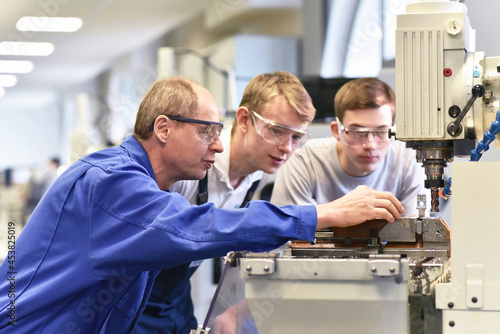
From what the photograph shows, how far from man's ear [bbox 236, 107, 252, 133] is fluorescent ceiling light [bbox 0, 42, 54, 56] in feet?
22.3

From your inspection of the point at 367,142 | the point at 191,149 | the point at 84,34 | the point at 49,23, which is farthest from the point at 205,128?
the point at 84,34

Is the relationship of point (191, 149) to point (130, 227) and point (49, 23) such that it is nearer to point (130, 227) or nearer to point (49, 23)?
point (130, 227)

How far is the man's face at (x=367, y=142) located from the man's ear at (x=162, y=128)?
2.50 feet

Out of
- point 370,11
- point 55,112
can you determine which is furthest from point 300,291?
point 55,112

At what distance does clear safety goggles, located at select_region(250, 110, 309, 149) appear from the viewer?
6.44 feet

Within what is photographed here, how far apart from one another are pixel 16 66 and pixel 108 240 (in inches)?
338

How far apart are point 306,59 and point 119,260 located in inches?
200

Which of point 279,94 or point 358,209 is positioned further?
point 279,94

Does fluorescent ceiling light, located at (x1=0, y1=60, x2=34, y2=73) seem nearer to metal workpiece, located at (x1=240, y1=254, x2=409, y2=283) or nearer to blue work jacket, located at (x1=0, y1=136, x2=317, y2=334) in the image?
blue work jacket, located at (x1=0, y1=136, x2=317, y2=334)

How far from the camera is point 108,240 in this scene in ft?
4.22

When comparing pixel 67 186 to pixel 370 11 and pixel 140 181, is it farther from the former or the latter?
pixel 370 11

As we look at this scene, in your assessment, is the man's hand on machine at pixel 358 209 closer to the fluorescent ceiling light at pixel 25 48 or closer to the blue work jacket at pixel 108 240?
the blue work jacket at pixel 108 240

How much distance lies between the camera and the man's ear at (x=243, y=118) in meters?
2.04

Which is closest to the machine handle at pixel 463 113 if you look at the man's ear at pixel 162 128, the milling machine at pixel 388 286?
the milling machine at pixel 388 286
